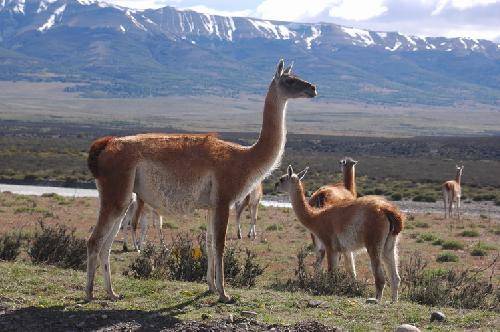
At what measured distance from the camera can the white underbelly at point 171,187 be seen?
25.0ft

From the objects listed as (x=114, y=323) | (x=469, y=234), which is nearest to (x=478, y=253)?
(x=469, y=234)

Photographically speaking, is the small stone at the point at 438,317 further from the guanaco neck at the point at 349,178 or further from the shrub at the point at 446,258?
the shrub at the point at 446,258

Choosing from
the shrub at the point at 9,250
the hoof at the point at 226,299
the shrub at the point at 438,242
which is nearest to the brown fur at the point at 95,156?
the hoof at the point at 226,299

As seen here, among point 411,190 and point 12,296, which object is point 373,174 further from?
point 12,296

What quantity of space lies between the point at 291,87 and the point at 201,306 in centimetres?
257

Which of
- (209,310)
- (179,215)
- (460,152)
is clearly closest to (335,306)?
(209,310)

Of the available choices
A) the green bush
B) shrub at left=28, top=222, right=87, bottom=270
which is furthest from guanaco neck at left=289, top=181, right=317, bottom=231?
the green bush

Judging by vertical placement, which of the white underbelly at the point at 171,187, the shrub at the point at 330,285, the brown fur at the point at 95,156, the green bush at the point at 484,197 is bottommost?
the green bush at the point at 484,197

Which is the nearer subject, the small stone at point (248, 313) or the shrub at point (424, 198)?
the small stone at point (248, 313)

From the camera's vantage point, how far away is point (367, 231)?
358 inches

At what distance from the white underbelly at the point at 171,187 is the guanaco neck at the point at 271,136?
60cm

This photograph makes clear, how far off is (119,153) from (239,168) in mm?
1272

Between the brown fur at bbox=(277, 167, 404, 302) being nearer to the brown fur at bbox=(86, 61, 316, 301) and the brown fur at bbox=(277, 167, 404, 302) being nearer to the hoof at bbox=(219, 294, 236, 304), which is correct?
the brown fur at bbox=(86, 61, 316, 301)

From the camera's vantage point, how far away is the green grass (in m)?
6.98
